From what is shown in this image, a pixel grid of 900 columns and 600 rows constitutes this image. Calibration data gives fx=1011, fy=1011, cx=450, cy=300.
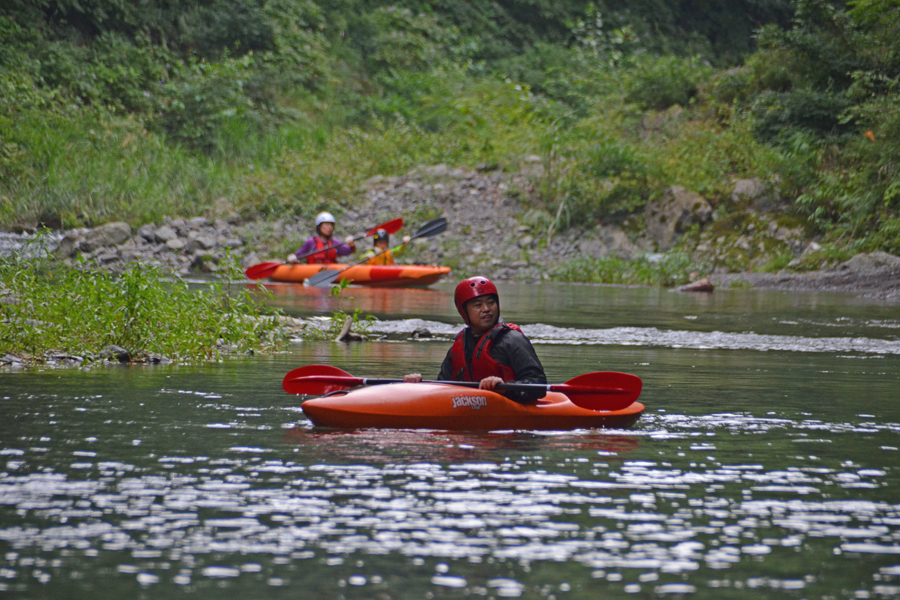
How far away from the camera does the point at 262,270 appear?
18.3 m

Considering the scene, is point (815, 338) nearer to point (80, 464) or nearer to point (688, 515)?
point (688, 515)

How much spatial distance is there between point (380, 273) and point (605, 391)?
40.3 ft

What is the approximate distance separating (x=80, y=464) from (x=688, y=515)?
8.33 feet

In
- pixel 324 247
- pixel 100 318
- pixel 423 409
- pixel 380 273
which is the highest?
pixel 324 247

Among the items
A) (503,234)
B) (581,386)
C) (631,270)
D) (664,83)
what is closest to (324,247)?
(503,234)

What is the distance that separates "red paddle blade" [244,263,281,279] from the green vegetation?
31.7 ft

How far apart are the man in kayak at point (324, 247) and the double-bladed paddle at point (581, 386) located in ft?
40.7

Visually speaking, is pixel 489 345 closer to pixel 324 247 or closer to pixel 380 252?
pixel 380 252

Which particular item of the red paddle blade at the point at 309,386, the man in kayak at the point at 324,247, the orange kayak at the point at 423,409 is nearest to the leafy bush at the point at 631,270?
the man in kayak at the point at 324,247

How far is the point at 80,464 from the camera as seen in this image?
4332 millimetres

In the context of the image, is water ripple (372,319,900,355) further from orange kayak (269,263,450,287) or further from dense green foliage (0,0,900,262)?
dense green foliage (0,0,900,262)

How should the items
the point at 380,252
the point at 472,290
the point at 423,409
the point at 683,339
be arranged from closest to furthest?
the point at 423,409 < the point at 472,290 < the point at 683,339 < the point at 380,252

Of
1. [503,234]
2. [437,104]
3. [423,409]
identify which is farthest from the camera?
[437,104]

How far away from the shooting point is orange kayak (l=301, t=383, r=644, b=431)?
5.10 metres
